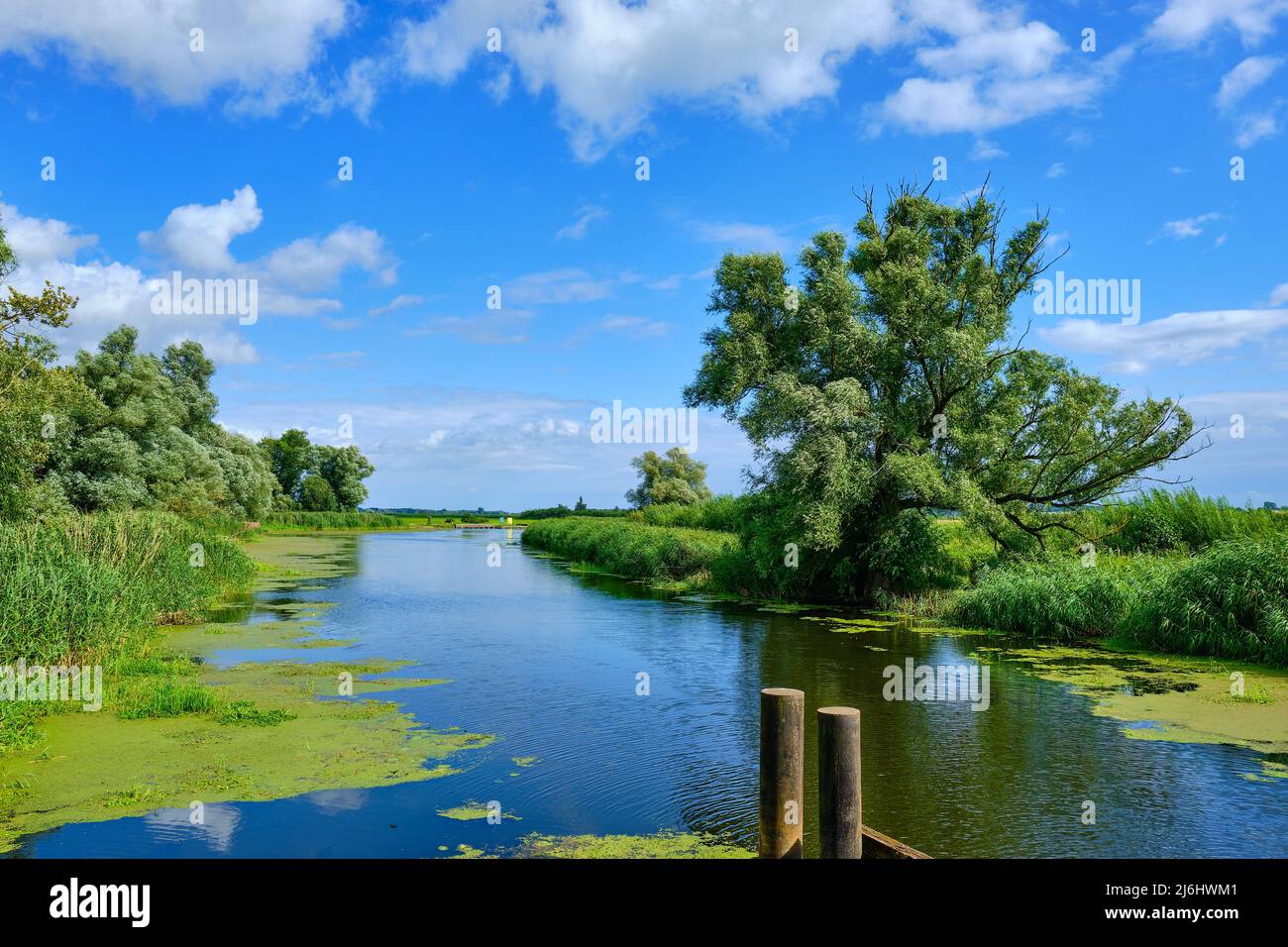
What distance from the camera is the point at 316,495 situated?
11094 centimetres

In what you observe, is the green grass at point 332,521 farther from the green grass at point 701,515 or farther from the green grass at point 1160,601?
the green grass at point 1160,601

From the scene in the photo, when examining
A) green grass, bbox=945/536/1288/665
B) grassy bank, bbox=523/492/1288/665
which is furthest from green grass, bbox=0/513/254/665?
green grass, bbox=945/536/1288/665

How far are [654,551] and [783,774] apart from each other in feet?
115

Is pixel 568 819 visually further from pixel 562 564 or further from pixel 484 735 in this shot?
pixel 562 564

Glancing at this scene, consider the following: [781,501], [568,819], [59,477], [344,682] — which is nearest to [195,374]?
[59,477]

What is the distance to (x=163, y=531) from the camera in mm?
21609

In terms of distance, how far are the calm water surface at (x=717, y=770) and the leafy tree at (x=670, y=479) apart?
64.0 meters

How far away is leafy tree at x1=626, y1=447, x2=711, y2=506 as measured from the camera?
85688 millimetres

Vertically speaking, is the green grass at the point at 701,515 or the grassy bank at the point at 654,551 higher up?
the green grass at the point at 701,515

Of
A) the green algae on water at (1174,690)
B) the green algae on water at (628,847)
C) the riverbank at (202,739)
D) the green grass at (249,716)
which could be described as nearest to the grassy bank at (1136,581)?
the green algae on water at (1174,690)

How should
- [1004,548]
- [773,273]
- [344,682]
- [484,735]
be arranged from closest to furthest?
[484,735] < [344,682] < [1004,548] < [773,273]

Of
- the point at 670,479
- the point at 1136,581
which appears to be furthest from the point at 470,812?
the point at 670,479

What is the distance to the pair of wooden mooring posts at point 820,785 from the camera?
6.11m
